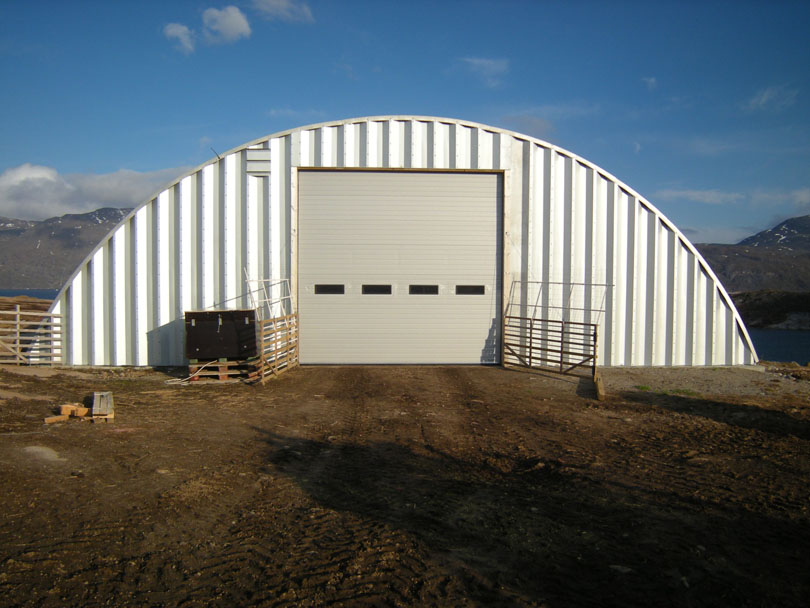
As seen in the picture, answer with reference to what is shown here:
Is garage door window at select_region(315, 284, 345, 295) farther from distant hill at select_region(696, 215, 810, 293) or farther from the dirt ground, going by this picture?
distant hill at select_region(696, 215, 810, 293)

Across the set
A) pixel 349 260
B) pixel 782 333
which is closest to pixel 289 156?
pixel 349 260

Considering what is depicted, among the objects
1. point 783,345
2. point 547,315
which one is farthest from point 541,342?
point 783,345

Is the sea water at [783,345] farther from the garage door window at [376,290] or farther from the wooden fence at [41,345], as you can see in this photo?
the wooden fence at [41,345]

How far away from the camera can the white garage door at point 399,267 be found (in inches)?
526

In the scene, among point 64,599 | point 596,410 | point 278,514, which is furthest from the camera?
point 596,410

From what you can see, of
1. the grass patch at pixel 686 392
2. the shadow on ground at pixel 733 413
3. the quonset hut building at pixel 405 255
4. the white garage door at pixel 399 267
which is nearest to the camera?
the shadow on ground at pixel 733 413

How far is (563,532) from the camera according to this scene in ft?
14.1

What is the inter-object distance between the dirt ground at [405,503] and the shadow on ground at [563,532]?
0.07 feet

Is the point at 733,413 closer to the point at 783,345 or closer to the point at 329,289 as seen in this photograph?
the point at 329,289

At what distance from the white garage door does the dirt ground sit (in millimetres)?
4117

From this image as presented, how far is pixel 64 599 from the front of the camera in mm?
3250

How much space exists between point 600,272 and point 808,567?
9.98 m

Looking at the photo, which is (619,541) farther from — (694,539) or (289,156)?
(289,156)

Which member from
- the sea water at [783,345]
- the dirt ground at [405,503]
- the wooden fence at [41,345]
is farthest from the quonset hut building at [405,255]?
the sea water at [783,345]
